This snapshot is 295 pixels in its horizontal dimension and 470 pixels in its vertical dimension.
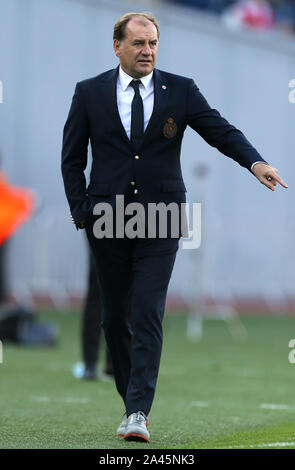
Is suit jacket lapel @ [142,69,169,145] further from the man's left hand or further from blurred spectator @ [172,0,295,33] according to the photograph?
blurred spectator @ [172,0,295,33]

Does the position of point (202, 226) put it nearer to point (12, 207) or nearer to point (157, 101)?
point (12, 207)

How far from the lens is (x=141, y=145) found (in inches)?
225

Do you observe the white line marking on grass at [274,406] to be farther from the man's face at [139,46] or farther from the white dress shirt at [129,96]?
the man's face at [139,46]

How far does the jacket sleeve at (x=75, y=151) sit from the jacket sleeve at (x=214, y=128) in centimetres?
54

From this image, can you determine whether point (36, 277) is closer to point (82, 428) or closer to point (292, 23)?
point (292, 23)

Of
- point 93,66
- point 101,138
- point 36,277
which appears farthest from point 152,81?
point 93,66

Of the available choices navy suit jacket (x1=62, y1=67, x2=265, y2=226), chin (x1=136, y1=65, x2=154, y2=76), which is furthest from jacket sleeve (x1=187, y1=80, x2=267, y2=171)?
chin (x1=136, y1=65, x2=154, y2=76)

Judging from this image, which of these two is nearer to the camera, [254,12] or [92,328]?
[92,328]

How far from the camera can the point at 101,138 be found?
5.75 m

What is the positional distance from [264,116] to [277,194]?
5.29 ft

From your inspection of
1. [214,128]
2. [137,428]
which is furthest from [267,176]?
[137,428]

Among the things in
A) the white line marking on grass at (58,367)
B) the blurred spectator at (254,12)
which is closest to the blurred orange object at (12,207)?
the white line marking on grass at (58,367)

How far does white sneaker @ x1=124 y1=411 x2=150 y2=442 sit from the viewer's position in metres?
5.51

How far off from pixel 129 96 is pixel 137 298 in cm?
102
